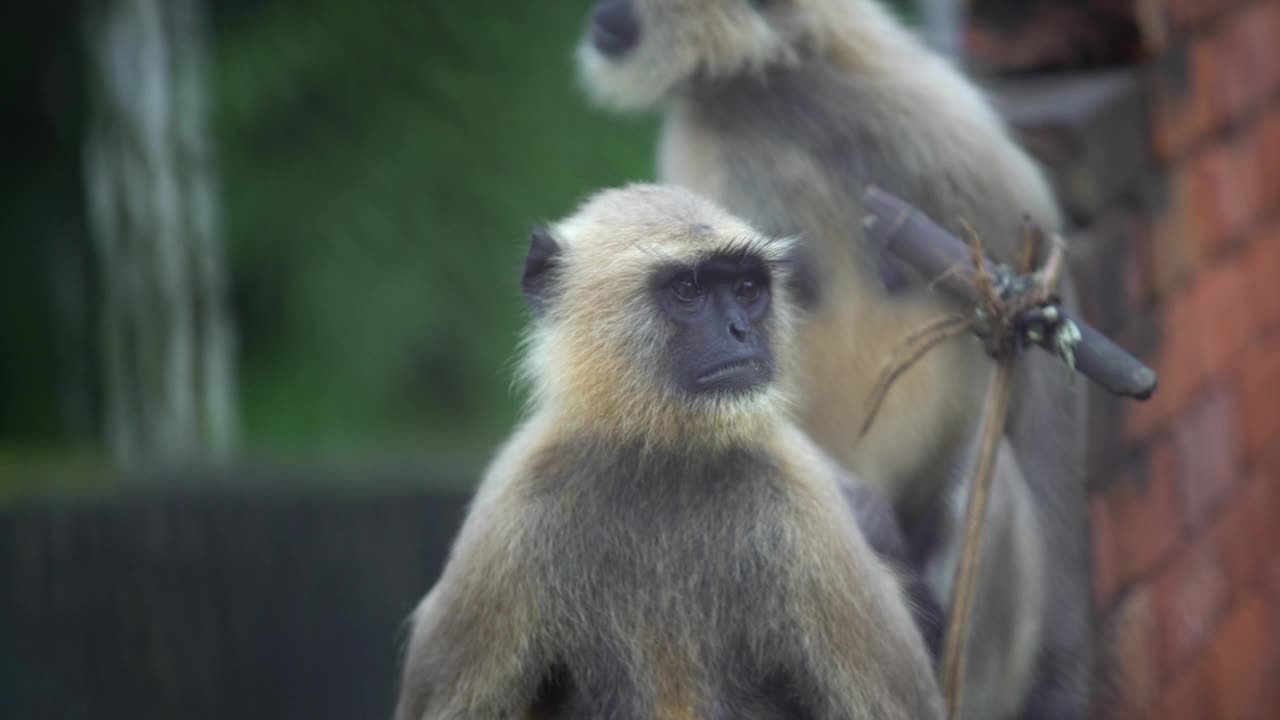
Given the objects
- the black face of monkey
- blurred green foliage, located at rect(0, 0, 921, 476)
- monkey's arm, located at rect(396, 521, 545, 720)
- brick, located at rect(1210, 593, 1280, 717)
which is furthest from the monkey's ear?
blurred green foliage, located at rect(0, 0, 921, 476)

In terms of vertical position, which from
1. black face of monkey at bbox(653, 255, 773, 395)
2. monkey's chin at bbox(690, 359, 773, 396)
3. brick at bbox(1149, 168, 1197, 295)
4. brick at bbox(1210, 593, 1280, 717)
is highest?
brick at bbox(1149, 168, 1197, 295)

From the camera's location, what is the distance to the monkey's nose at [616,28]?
418cm

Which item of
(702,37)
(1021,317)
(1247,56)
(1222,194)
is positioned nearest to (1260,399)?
(1222,194)

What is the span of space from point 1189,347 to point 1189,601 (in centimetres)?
67

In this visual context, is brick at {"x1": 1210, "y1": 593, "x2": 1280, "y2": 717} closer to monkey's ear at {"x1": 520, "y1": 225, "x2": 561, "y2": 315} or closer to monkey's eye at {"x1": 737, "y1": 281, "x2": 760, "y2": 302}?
monkey's eye at {"x1": 737, "y1": 281, "x2": 760, "y2": 302}

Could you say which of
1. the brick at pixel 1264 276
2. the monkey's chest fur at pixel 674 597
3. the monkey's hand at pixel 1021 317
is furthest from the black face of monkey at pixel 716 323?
the brick at pixel 1264 276

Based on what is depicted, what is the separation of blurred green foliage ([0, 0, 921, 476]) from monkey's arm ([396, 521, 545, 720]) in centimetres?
684

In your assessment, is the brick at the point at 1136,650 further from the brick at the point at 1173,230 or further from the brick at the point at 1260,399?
the brick at the point at 1260,399

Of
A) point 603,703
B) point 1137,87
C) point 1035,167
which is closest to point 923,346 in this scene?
point 603,703

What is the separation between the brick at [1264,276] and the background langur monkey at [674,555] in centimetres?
278

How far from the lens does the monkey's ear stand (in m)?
3.02

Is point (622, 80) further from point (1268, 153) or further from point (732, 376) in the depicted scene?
point (1268, 153)

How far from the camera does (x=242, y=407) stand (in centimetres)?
1067

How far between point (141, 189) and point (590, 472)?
669 centimetres
